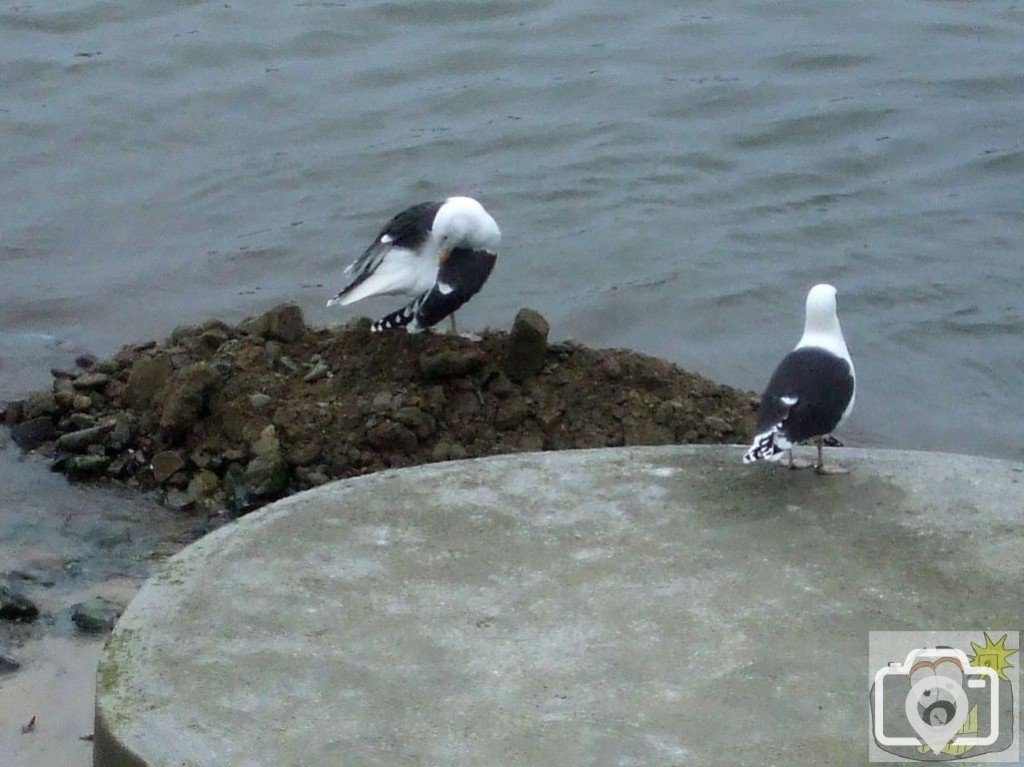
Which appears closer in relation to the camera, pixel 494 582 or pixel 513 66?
pixel 494 582

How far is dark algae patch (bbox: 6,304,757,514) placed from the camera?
6492 mm

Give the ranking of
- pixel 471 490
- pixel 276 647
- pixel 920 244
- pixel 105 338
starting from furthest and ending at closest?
pixel 920 244
pixel 105 338
pixel 471 490
pixel 276 647

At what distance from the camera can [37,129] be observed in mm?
12836

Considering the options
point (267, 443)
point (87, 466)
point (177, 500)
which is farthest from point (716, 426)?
point (87, 466)

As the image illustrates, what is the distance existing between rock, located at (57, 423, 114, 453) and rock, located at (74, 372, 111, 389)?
393mm

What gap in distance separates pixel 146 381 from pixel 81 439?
0.37 m

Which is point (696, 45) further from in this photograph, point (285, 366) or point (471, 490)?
point (471, 490)

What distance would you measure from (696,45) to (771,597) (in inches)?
393

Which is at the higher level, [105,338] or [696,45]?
[696,45]

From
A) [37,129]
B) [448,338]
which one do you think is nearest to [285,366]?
[448,338]

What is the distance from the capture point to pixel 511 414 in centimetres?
654

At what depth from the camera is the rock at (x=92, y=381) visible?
7.23 m

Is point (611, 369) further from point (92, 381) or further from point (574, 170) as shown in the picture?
point (574, 170)

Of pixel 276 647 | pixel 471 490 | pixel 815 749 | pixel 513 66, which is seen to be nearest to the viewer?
pixel 815 749
